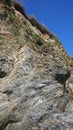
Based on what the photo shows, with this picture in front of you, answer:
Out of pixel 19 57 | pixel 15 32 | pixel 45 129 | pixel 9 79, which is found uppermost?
pixel 15 32

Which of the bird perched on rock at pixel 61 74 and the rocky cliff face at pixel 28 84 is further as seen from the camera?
the bird perched on rock at pixel 61 74

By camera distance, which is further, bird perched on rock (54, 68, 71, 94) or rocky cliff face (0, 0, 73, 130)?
bird perched on rock (54, 68, 71, 94)

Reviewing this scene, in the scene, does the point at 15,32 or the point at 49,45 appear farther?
the point at 49,45

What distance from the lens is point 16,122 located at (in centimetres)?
1769

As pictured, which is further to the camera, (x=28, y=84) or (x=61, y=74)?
(x=61, y=74)

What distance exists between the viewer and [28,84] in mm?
Result: 19203

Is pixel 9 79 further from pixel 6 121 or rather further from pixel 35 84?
pixel 6 121

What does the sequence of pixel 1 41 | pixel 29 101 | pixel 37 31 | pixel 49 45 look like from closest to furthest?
pixel 29 101
pixel 1 41
pixel 49 45
pixel 37 31

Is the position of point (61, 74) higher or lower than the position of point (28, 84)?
higher

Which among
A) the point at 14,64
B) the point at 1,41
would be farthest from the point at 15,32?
the point at 14,64

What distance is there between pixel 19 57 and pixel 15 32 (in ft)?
8.89

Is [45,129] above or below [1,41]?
below

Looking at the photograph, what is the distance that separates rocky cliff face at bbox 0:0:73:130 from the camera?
700 inches

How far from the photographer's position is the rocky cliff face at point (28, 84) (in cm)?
1778
